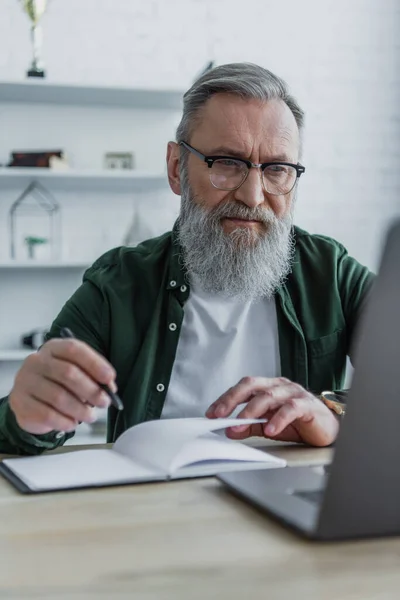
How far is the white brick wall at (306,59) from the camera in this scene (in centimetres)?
401

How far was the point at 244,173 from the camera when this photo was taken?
1853 millimetres

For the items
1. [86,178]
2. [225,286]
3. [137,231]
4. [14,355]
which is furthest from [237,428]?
[137,231]

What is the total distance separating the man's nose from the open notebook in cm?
73

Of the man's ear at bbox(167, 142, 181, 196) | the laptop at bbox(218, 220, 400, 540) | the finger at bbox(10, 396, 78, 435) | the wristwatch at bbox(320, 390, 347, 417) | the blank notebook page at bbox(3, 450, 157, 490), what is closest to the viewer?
the laptop at bbox(218, 220, 400, 540)

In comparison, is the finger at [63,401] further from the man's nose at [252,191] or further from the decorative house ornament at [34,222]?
the decorative house ornament at [34,222]

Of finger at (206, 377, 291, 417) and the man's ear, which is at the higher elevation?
the man's ear

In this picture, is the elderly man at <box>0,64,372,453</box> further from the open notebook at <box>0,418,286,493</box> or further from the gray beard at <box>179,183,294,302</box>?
the open notebook at <box>0,418,286,493</box>

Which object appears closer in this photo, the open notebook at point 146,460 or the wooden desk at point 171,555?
the wooden desk at point 171,555

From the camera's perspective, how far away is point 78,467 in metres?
1.11

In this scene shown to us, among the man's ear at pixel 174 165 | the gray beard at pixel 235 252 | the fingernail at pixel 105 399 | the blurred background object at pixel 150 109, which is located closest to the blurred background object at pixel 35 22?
the blurred background object at pixel 150 109

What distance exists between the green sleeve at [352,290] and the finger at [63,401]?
929mm

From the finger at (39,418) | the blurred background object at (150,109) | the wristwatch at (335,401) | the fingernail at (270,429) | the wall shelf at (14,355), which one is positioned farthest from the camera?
the blurred background object at (150,109)

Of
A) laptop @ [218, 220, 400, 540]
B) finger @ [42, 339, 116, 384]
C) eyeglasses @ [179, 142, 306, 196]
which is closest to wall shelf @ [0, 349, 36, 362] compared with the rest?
eyeglasses @ [179, 142, 306, 196]

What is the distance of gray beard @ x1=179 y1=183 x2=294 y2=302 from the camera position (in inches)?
74.7
